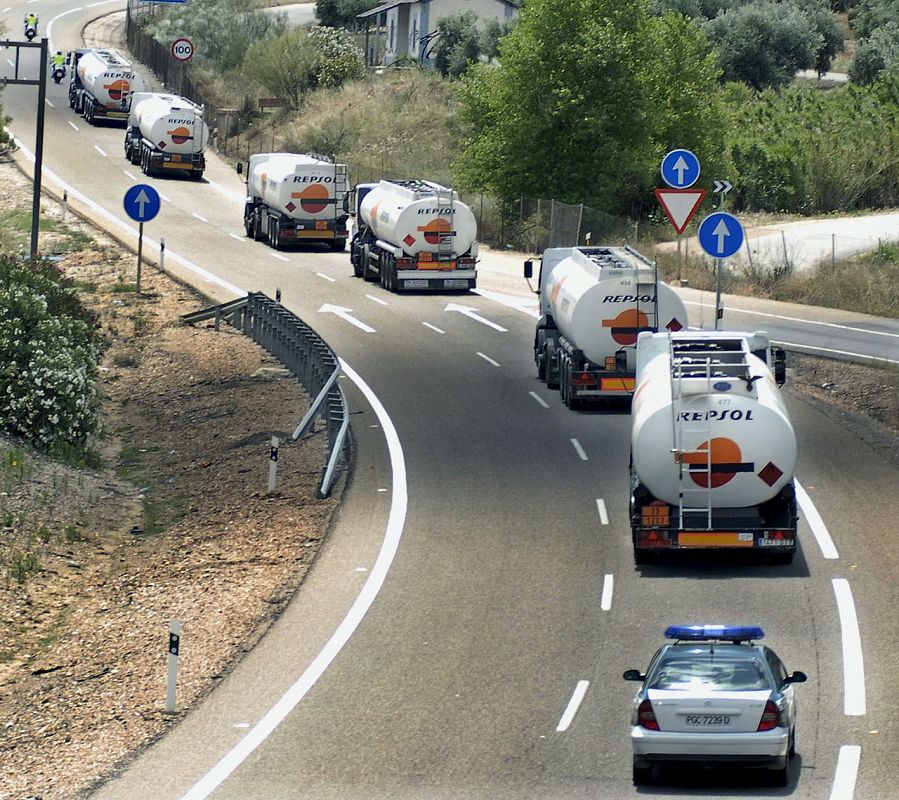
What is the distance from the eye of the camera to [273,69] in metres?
89.2

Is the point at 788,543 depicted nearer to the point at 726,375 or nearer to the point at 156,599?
the point at 726,375

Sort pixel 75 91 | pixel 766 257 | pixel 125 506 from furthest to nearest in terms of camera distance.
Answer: pixel 75 91
pixel 766 257
pixel 125 506

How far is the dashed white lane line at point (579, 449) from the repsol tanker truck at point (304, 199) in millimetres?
25478

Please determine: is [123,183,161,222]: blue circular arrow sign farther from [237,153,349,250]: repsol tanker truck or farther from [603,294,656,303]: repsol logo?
[603,294,656,303]: repsol logo

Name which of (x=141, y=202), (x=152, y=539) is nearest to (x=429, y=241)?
(x=141, y=202)

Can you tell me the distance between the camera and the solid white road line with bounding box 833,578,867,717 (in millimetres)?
17281

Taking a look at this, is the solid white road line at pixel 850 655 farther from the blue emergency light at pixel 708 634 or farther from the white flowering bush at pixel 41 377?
the white flowering bush at pixel 41 377

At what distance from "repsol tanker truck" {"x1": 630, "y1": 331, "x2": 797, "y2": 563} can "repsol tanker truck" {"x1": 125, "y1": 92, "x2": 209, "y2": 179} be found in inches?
1953

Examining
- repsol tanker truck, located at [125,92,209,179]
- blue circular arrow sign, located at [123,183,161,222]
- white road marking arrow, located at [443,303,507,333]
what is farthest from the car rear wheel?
repsol tanker truck, located at [125,92,209,179]

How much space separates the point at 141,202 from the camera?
42438mm

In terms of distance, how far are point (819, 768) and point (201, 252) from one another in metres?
41.9

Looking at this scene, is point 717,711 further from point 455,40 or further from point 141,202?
point 455,40

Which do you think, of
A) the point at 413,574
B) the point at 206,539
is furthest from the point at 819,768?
the point at 206,539

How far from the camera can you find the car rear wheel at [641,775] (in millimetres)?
15086
